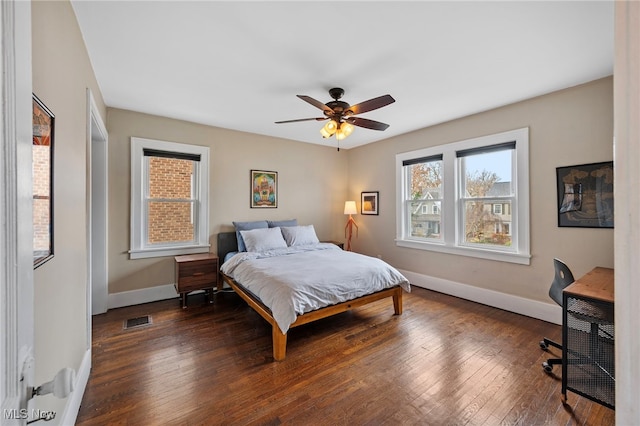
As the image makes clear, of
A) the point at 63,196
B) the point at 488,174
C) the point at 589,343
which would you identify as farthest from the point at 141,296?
the point at 488,174

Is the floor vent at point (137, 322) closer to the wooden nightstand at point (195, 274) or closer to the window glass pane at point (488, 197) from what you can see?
the wooden nightstand at point (195, 274)

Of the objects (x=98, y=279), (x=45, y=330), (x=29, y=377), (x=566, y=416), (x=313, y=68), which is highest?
(x=313, y=68)

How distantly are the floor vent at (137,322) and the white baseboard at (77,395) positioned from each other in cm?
86

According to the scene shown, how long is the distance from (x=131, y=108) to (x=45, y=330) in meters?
3.11

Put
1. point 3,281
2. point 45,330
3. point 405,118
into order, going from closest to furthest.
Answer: point 3,281
point 45,330
point 405,118

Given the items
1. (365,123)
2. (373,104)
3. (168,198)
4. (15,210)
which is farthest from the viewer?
(168,198)

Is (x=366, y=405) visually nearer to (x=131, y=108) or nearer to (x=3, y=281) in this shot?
(x=3, y=281)

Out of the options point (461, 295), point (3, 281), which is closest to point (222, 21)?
point (3, 281)

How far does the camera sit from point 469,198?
3.84 meters

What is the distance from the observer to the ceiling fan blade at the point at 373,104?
7.84 feet

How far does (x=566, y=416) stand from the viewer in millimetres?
1767

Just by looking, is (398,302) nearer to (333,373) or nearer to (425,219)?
(333,373)

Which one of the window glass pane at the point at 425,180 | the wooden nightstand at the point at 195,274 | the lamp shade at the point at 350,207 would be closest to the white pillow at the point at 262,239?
the wooden nightstand at the point at 195,274

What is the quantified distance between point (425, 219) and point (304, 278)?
2.57m
